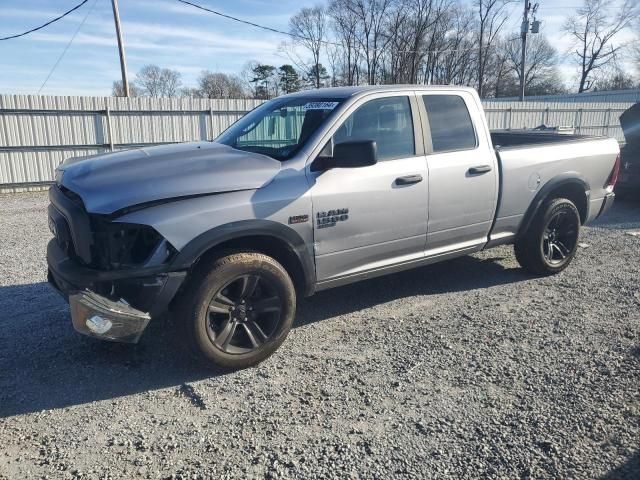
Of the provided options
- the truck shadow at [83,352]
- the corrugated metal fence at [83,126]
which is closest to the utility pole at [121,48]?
the corrugated metal fence at [83,126]

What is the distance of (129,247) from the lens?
313cm

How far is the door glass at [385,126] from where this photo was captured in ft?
13.2

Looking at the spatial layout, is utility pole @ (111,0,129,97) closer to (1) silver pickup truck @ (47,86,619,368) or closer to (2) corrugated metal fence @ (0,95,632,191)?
(2) corrugated metal fence @ (0,95,632,191)

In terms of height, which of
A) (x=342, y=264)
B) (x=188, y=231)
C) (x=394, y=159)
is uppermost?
(x=394, y=159)

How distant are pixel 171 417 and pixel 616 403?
2713 mm

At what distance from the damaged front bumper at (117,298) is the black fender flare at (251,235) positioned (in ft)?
0.41

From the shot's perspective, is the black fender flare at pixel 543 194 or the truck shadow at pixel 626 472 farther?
the black fender flare at pixel 543 194

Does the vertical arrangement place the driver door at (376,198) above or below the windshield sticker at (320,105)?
below

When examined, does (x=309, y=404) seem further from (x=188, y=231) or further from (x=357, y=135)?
(x=357, y=135)

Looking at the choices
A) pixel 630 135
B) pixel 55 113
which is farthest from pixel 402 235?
pixel 55 113

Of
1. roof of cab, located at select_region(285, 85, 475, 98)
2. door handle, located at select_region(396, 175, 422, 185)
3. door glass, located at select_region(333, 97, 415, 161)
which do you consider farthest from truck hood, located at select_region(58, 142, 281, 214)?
door handle, located at select_region(396, 175, 422, 185)

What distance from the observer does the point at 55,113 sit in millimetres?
12781

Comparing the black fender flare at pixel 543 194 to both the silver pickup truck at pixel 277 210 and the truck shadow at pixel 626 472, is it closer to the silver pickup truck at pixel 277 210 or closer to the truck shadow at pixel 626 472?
the silver pickup truck at pixel 277 210

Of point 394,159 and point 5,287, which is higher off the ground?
point 394,159
